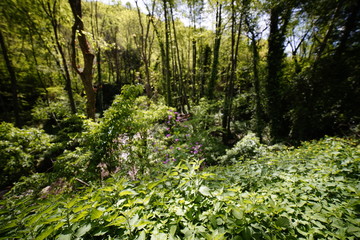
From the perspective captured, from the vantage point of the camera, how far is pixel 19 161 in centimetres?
361

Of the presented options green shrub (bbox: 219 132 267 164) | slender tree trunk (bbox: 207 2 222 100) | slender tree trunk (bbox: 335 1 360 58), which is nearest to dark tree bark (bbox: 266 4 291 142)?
slender tree trunk (bbox: 335 1 360 58)

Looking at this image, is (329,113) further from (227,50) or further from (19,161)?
(19,161)

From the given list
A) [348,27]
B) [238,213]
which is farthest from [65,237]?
[348,27]

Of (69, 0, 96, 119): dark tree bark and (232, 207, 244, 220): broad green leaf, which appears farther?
(69, 0, 96, 119): dark tree bark

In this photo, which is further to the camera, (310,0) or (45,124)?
(45,124)

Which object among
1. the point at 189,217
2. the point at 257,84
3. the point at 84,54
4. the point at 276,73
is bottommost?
the point at 189,217

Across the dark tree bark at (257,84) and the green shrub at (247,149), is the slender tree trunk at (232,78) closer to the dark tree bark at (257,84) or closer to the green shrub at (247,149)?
the dark tree bark at (257,84)

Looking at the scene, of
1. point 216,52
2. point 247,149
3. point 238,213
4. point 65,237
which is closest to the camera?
point 65,237

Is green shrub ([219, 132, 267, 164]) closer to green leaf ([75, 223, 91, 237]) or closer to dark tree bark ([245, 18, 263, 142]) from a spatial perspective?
dark tree bark ([245, 18, 263, 142])

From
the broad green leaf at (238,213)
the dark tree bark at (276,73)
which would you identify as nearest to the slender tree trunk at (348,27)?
the dark tree bark at (276,73)

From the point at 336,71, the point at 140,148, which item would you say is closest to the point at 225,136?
the point at 336,71

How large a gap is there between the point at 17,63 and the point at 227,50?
659 inches

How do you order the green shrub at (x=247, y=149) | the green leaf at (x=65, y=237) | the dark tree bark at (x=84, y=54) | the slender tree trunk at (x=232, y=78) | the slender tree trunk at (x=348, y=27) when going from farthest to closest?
the slender tree trunk at (x=232, y=78) < the slender tree trunk at (x=348, y=27) < the green shrub at (x=247, y=149) < the dark tree bark at (x=84, y=54) < the green leaf at (x=65, y=237)

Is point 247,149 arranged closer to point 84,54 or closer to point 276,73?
point 276,73
